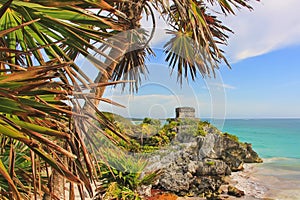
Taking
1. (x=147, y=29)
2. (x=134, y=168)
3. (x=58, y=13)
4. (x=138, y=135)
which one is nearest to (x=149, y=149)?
(x=138, y=135)

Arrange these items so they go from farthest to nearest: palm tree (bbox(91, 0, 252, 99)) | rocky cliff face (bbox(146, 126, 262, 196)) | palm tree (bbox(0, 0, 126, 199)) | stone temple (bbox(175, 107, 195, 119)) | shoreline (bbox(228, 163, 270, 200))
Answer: shoreline (bbox(228, 163, 270, 200)) → rocky cliff face (bbox(146, 126, 262, 196)) → stone temple (bbox(175, 107, 195, 119)) → palm tree (bbox(91, 0, 252, 99)) → palm tree (bbox(0, 0, 126, 199))

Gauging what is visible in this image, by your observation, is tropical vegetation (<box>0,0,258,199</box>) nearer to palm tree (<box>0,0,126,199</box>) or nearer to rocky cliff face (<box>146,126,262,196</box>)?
palm tree (<box>0,0,126,199</box>)

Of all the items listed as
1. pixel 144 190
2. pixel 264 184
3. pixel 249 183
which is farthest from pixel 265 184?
pixel 144 190

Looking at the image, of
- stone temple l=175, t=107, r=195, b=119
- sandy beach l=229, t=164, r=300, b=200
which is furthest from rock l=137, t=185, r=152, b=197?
sandy beach l=229, t=164, r=300, b=200

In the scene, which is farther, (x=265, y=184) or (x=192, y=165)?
(x=265, y=184)

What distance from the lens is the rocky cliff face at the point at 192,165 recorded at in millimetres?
6547

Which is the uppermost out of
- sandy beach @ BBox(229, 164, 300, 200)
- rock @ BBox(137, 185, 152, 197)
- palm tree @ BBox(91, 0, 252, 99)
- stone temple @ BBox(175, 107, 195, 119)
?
palm tree @ BBox(91, 0, 252, 99)

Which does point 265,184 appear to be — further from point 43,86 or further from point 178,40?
point 43,86

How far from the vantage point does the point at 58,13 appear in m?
1.18

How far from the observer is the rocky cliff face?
258 inches

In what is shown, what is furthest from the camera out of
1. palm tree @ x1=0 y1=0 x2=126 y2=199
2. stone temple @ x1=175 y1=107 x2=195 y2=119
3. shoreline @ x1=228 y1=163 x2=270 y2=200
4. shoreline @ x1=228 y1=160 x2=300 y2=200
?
shoreline @ x1=228 y1=160 x2=300 y2=200

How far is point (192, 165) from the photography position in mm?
7699

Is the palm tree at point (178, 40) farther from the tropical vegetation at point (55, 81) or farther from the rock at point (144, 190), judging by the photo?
the rock at point (144, 190)

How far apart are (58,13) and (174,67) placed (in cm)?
262
